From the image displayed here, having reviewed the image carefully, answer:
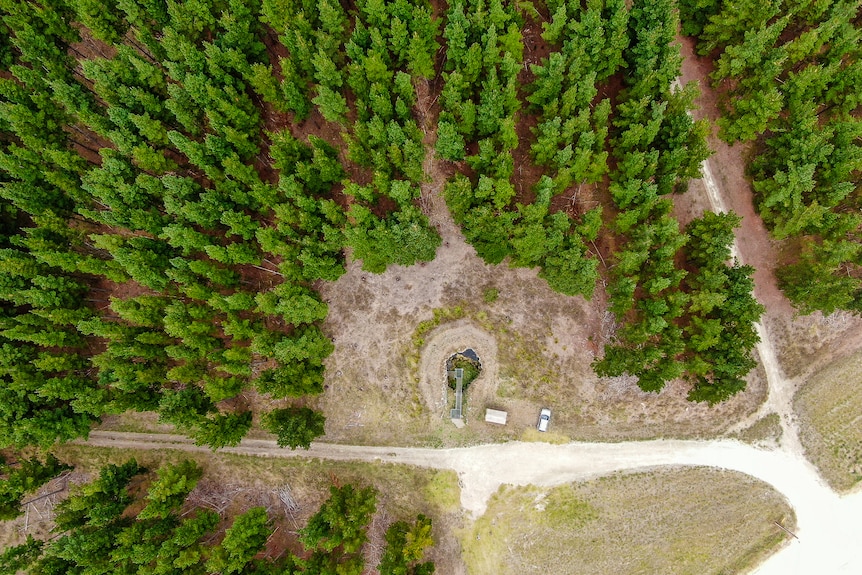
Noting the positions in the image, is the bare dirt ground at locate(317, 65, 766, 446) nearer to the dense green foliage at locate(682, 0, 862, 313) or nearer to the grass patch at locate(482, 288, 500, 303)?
the grass patch at locate(482, 288, 500, 303)

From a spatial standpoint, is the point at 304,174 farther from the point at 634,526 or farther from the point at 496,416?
the point at 634,526

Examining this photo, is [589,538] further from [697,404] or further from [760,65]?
[760,65]

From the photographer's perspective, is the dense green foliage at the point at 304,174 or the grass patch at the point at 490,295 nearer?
the dense green foliage at the point at 304,174

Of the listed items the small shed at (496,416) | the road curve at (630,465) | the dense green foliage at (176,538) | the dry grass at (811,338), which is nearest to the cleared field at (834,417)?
the dry grass at (811,338)

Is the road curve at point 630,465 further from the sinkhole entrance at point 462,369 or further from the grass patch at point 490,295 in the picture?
the grass patch at point 490,295

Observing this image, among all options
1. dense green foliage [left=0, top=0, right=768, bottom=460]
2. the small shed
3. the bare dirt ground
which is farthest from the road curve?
dense green foliage [left=0, top=0, right=768, bottom=460]

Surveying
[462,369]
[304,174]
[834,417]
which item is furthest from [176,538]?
[834,417]
